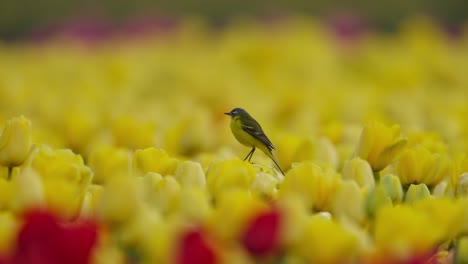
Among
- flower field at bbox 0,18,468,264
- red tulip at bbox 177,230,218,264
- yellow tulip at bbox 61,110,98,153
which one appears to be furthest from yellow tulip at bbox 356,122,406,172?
yellow tulip at bbox 61,110,98,153

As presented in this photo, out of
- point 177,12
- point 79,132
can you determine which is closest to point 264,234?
point 79,132

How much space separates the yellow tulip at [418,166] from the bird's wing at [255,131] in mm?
359

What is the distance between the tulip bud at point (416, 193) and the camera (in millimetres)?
1585

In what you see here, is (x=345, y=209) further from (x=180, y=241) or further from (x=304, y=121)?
(x=304, y=121)

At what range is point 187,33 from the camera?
25.1ft

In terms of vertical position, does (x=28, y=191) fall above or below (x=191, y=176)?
below

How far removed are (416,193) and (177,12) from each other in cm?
876

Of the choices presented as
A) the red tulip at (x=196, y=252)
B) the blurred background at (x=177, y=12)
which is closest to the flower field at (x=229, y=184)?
the red tulip at (x=196, y=252)

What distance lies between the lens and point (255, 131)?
2.04 m

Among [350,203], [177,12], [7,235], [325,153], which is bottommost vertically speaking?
[7,235]

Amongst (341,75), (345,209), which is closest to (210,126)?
(345,209)

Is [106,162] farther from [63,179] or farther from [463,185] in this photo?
[463,185]

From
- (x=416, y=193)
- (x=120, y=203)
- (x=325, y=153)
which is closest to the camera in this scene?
(x=120, y=203)

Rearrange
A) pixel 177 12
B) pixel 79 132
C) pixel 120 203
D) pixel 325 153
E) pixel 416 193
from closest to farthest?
pixel 120 203 → pixel 416 193 → pixel 325 153 → pixel 79 132 → pixel 177 12
